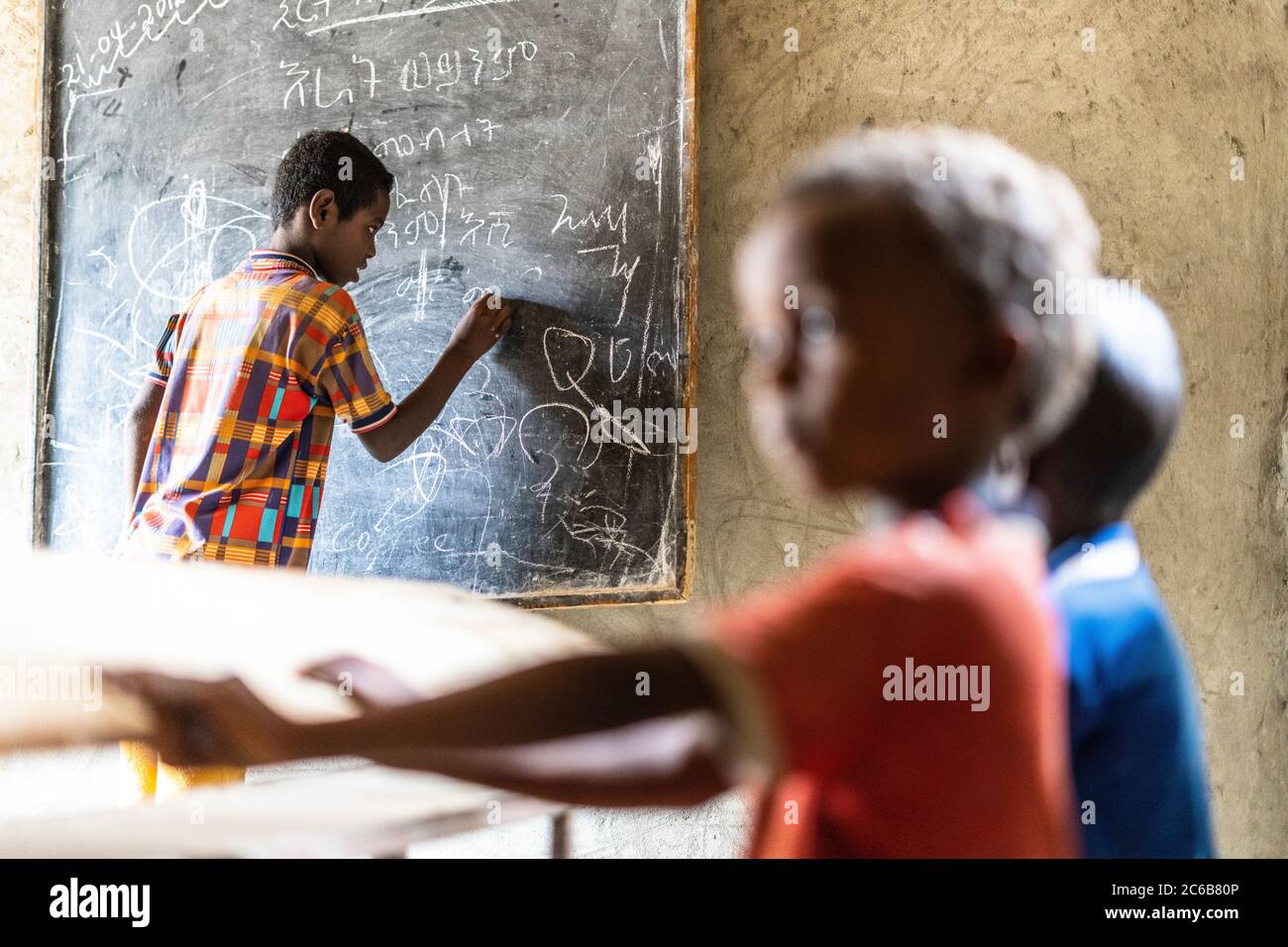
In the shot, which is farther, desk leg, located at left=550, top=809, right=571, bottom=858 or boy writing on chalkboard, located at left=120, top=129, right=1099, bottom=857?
desk leg, located at left=550, top=809, right=571, bottom=858

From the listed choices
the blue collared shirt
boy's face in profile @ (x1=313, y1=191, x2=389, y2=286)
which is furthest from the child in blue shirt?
boy's face in profile @ (x1=313, y1=191, x2=389, y2=286)

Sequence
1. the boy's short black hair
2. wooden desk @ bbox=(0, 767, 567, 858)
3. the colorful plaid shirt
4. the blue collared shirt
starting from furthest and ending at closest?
the boy's short black hair → the colorful plaid shirt → wooden desk @ bbox=(0, 767, 567, 858) → the blue collared shirt

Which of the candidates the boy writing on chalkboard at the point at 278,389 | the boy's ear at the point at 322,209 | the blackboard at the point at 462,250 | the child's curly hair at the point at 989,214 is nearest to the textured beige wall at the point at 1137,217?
the blackboard at the point at 462,250

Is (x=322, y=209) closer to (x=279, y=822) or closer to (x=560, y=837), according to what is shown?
(x=560, y=837)

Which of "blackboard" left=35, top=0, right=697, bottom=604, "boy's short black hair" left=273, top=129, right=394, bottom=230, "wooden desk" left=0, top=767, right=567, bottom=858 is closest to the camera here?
"wooden desk" left=0, top=767, right=567, bottom=858

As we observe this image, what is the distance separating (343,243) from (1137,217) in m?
1.40

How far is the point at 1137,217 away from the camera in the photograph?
6.73 ft

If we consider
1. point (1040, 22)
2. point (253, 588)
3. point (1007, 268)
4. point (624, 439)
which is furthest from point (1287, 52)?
point (253, 588)

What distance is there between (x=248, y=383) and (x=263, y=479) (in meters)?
0.16

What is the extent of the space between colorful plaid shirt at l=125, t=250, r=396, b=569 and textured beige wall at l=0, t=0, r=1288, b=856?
61 centimetres

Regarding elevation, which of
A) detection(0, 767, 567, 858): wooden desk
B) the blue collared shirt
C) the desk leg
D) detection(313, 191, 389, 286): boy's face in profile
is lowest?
the desk leg

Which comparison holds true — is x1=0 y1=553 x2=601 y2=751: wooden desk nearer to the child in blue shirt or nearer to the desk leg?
the child in blue shirt

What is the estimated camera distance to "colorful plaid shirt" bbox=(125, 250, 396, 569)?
6.61 ft

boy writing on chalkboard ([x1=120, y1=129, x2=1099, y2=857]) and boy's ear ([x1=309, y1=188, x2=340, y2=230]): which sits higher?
boy's ear ([x1=309, y1=188, x2=340, y2=230])
